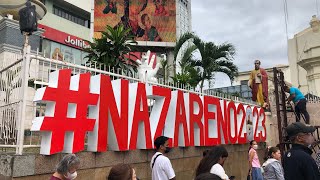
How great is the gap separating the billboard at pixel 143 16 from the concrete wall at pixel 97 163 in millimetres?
21963

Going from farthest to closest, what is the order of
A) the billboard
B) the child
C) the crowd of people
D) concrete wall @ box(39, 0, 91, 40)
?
the child
the billboard
concrete wall @ box(39, 0, 91, 40)
the crowd of people

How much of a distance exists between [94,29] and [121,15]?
2.70 meters

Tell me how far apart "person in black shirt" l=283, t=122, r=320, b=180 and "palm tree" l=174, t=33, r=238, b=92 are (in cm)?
1209

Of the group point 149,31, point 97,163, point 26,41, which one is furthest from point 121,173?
Result: point 149,31

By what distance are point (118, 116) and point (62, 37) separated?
2397 cm

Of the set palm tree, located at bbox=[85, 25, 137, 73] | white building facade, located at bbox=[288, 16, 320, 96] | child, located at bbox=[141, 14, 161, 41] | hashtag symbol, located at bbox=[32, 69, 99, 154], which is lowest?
hashtag symbol, located at bbox=[32, 69, 99, 154]

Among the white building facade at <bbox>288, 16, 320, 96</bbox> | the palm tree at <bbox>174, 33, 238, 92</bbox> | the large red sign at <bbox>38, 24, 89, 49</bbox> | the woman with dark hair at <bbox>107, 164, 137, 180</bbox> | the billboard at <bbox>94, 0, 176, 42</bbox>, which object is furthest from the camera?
the billboard at <bbox>94, 0, 176, 42</bbox>

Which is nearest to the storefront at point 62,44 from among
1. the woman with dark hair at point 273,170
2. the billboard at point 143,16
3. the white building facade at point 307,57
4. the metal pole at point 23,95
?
the billboard at point 143,16

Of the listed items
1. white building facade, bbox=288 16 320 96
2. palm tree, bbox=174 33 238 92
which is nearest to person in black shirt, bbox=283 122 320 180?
palm tree, bbox=174 33 238 92

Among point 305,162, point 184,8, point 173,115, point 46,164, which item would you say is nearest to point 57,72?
point 46,164

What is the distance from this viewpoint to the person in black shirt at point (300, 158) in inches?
113

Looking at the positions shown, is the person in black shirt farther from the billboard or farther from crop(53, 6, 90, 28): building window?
crop(53, 6, 90, 28): building window

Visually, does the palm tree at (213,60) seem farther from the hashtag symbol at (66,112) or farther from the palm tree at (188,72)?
the hashtag symbol at (66,112)

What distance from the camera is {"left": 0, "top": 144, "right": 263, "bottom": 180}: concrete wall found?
4.09 meters
